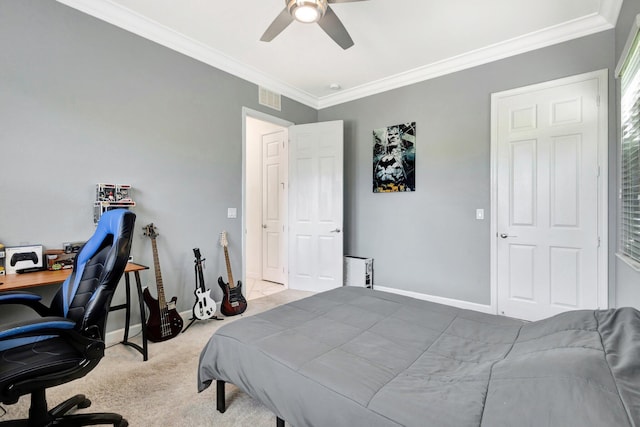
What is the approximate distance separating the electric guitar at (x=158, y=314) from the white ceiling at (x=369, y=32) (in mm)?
1859

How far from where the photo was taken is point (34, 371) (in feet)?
3.93

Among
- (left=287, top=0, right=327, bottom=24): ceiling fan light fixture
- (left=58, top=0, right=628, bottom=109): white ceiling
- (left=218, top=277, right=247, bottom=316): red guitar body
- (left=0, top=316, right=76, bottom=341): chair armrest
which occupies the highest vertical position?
(left=58, top=0, right=628, bottom=109): white ceiling

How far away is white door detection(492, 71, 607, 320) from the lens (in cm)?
266

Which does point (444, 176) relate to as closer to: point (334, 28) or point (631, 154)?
point (631, 154)

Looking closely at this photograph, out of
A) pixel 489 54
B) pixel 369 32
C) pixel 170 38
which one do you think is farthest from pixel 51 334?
pixel 489 54

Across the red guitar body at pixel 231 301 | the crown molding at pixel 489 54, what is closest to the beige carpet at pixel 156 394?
the red guitar body at pixel 231 301

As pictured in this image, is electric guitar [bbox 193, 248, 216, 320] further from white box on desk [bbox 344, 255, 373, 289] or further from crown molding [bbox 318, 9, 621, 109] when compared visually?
crown molding [bbox 318, 9, 621, 109]

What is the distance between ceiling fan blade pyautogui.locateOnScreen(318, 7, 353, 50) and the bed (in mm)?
2002

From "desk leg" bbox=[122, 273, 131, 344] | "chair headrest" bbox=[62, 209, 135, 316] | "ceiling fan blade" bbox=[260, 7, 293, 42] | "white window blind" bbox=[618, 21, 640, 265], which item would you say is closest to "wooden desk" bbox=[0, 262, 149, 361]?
"desk leg" bbox=[122, 273, 131, 344]

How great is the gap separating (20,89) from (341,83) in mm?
3176

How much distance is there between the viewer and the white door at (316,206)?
406 centimetres

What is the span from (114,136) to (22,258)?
1127 millimetres

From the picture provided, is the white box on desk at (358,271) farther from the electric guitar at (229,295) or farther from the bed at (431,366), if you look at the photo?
the bed at (431,366)

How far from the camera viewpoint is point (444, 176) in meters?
3.50
